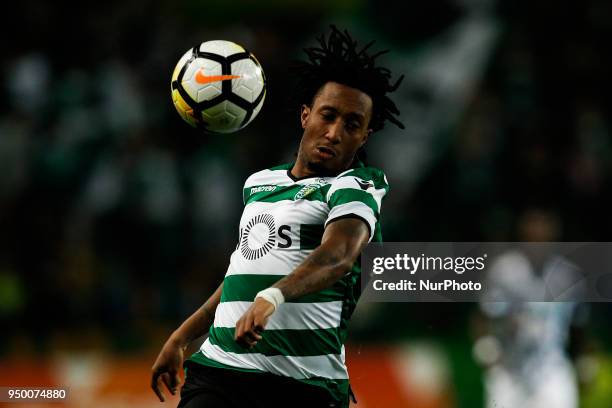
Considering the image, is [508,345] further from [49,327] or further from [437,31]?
[437,31]

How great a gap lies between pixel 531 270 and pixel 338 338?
3.92 metres

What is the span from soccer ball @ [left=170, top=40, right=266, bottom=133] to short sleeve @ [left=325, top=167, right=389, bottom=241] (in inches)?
34.2

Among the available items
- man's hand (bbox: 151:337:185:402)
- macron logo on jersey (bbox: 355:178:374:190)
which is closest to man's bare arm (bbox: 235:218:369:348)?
macron logo on jersey (bbox: 355:178:374:190)

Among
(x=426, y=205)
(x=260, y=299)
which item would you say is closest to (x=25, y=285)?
(x=426, y=205)

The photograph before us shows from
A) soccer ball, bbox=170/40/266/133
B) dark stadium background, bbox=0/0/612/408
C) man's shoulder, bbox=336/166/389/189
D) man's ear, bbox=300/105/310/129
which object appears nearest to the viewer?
man's shoulder, bbox=336/166/389/189

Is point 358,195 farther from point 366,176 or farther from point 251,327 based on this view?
point 251,327

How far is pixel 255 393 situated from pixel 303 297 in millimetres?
424

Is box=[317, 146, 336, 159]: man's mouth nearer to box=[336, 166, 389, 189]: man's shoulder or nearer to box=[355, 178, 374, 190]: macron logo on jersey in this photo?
box=[336, 166, 389, 189]: man's shoulder

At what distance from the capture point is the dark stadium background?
794 cm

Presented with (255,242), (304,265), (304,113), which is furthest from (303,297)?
(304,113)

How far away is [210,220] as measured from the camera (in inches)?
383

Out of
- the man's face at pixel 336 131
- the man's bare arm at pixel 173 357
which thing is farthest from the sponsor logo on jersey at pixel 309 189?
the man's bare arm at pixel 173 357

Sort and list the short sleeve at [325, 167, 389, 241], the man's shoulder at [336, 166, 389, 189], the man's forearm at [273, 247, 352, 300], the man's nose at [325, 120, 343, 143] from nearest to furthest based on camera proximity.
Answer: the man's forearm at [273, 247, 352, 300], the short sleeve at [325, 167, 389, 241], the man's shoulder at [336, 166, 389, 189], the man's nose at [325, 120, 343, 143]

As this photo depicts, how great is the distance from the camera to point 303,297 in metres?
3.77
